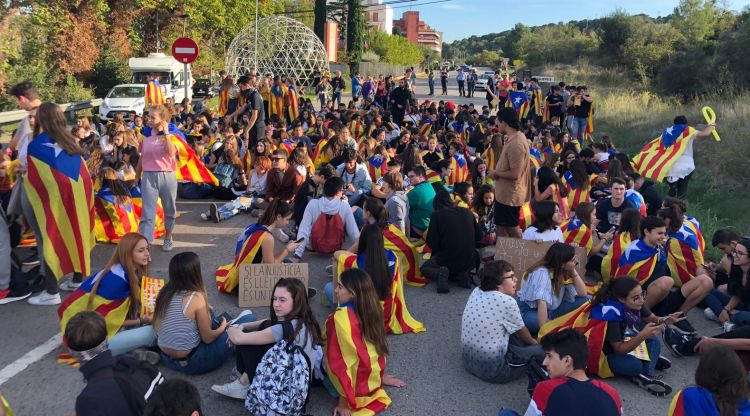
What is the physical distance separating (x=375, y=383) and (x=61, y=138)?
13.4ft

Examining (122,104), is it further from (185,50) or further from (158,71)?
(185,50)

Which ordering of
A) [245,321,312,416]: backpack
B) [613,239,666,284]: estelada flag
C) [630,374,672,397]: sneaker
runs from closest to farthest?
[245,321,312,416]: backpack
[630,374,672,397]: sneaker
[613,239,666,284]: estelada flag

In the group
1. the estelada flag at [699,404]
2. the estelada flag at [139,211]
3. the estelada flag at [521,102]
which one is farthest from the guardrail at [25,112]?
the estelada flag at [699,404]

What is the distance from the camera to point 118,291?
518 centimetres

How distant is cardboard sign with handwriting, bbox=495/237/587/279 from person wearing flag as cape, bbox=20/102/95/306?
4.58 metres

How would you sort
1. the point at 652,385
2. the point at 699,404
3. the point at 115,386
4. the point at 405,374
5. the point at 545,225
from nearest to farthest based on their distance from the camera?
the point at 115,386 < the point at 699,404 < the point at 652,385 < the point at 405,374 < the point at 545,225

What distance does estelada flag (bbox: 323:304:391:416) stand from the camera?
14.2 ft

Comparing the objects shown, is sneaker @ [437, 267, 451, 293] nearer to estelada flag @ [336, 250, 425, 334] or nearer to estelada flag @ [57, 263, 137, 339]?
estelada flag @ [336, 250, 425, 334]

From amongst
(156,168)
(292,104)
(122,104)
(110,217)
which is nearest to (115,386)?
(156,168)

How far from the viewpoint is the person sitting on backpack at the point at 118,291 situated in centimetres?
509

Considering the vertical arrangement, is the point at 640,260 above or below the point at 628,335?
above

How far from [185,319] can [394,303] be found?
208 cm

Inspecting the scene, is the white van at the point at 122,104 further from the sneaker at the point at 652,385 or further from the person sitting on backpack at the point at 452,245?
the sneaker at the point at 652,385

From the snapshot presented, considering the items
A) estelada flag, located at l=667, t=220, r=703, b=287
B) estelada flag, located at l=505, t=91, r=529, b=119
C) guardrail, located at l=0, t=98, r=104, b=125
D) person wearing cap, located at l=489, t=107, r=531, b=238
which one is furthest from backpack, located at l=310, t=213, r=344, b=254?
guardrail, located at l=0, t=98, r=104, b=125
